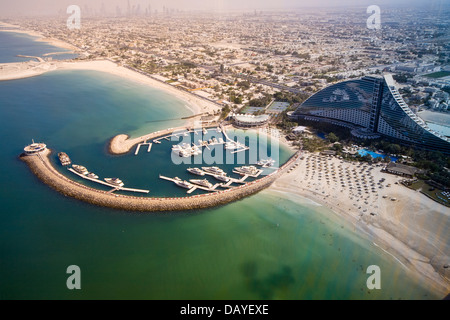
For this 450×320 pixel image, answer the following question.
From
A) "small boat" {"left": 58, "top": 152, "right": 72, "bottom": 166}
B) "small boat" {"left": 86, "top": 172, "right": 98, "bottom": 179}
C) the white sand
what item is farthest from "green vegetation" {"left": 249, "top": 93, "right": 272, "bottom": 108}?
"small boat" {"left": 58, "top": 152, "right": 72, "bottom": 166}

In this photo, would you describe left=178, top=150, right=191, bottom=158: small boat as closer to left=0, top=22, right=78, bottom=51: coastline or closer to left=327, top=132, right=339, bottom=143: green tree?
left=327, top=132, right=339, bottom=143: green tree

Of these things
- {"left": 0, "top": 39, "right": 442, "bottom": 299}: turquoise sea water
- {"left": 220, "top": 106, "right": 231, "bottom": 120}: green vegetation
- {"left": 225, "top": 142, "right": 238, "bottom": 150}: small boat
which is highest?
{"left": 220, "top": 106, "right": 231, "bottom": 120}: green vegetation

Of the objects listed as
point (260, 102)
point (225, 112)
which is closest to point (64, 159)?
point (225, 112)

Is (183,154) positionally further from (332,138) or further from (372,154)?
(372,154)

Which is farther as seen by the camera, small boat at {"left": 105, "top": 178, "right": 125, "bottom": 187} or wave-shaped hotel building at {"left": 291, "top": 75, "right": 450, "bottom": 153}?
wave-shaped hotel building at {"left": 291, "top": 75, "right": 450, "bottom": 153}

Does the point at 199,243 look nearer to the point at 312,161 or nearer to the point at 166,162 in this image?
the point at 166,162

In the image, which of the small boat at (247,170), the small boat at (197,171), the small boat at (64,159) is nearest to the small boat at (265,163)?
Result: the small boat at (247,170)
